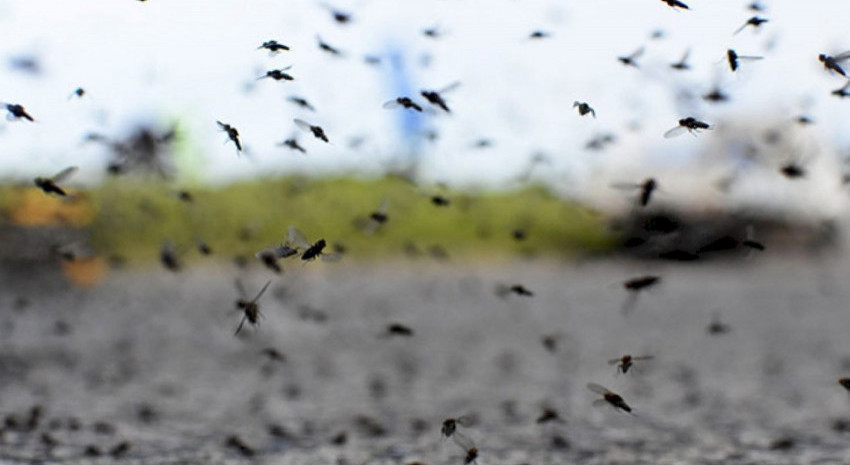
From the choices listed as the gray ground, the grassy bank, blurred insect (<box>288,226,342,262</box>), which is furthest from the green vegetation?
blurred insect (<box>288,226,342,262</box>)

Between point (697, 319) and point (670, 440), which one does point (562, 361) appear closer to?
point (670, 440)

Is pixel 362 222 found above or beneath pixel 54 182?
above

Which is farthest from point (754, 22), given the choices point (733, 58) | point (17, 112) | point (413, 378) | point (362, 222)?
point (362, 222)

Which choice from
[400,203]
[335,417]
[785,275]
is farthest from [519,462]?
[400,203]

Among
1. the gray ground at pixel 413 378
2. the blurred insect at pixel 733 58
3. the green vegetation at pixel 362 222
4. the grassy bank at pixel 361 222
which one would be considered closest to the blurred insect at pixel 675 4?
the blurred insect at pixel 733 58

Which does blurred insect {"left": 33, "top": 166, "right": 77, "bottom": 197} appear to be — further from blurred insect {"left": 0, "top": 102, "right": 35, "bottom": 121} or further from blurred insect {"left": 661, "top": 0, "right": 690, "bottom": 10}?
blurred insect {"left": 661, "top": 0, "right": 690, "bottom": 10}

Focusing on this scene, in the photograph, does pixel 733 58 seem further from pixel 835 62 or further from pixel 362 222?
pixel 362 222
